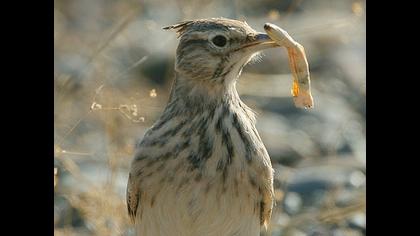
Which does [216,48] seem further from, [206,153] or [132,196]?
[132,196]

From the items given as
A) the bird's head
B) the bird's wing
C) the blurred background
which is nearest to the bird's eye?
the bird's head

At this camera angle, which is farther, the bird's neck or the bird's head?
the bird's neck

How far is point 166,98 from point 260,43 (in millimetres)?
3778

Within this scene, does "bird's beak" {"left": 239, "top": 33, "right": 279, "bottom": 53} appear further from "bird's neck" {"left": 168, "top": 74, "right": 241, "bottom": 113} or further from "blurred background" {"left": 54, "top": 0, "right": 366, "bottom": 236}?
"blurred background" {"left": 54, "top": 0, "right": 366, "bottom": 236}

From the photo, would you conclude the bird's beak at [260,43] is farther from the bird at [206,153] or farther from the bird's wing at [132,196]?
the bird's wing at [132,196]

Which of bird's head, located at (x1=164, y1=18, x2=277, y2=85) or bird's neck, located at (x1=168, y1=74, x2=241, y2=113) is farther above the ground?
bird's head, located at (x1=164, y1=18, x2=277, y2=85)

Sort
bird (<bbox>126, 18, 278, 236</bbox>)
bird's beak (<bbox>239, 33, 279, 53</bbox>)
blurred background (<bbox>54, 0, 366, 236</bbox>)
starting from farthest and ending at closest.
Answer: blurred background (<bbox>54, 0, 366, 236</bbox>) < bird (<bbox>126, 18, 278, 236</bbox>) < bird's beak (<bbox>239, 33, 279, 53</bbox>)

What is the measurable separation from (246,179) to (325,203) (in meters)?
2.53

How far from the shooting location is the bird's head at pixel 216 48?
625cm

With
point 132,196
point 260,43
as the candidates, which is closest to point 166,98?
point 132,196

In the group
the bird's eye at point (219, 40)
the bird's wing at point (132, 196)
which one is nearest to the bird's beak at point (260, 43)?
the bird's eye at point (219, 40)

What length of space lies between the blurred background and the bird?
811mm

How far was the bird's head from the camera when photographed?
625cm
